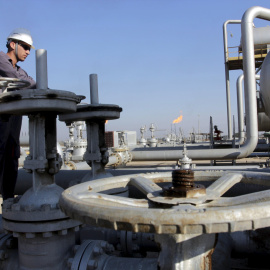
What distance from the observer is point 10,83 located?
1989 millimetres

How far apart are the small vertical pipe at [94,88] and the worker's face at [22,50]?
0.54 metres

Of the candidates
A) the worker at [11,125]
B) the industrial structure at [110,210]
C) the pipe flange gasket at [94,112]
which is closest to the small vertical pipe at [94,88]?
the industrial structure at [110,210]

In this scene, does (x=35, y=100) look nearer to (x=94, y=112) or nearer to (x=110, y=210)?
(x=94, y=112)

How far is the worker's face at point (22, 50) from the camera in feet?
7.78

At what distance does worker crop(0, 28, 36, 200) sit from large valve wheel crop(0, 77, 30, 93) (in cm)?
28

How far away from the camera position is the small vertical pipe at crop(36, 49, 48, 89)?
1958 millimetres

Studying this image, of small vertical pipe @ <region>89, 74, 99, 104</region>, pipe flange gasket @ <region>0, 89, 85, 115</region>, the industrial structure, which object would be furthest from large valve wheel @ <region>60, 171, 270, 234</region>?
small vertical pipe @ <region>89, 74, 99, 104</region>

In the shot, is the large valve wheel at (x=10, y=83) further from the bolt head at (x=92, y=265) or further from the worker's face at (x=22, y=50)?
the bolt head at (x=92, y=265)

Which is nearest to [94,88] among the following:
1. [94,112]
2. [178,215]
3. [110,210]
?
[94,112]

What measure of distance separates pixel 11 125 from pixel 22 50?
23.6 inches

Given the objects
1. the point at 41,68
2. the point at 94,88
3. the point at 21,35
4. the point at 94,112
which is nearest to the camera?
the point at 41,68

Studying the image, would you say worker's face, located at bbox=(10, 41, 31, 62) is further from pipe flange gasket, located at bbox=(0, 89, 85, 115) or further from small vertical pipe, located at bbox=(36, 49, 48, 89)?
pipe flange gasket, located at bbox=(0, 89, 85, 115)

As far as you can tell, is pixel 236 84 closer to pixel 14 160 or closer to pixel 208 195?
pixel 14 160

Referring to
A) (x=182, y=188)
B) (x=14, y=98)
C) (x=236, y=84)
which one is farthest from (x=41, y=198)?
(x=236, y=84)
